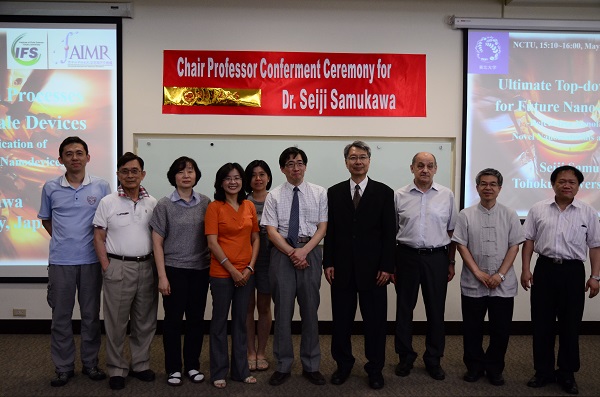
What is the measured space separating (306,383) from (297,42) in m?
2.86

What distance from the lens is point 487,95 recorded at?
444 cm

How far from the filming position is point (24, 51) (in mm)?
4293

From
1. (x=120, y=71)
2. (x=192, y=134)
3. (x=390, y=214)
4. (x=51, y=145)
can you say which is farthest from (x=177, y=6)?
(x=390, y=214)

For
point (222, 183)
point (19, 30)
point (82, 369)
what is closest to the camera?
point (222, 183)

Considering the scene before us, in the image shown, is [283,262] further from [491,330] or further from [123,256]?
[491,330]

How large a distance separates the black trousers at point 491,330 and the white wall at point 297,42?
1.40 meters

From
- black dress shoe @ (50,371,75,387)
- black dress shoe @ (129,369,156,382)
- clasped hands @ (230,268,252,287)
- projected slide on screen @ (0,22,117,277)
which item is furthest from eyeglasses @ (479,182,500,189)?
projected slide on screen @ (0,22,117,277)

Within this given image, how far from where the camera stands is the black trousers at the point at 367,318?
127 inches

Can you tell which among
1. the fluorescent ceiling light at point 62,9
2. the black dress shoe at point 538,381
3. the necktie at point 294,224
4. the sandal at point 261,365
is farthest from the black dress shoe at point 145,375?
the fluorescent ceiling light at point 62,9

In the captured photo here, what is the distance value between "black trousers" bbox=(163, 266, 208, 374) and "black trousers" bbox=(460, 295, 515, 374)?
1790 millimetres

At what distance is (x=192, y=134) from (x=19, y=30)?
1735 millimetres

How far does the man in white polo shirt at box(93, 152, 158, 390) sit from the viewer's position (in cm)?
316

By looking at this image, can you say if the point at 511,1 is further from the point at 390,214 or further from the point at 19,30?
the point at 19,30

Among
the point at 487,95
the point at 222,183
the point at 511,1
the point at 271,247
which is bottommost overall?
the point at 271,247
